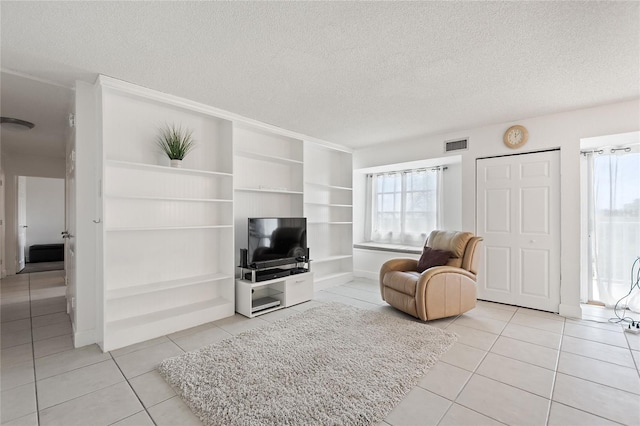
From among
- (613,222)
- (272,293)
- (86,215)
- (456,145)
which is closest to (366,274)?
(272,293)

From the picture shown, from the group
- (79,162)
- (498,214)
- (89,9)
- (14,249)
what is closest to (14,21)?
(89,9)

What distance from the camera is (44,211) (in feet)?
25.3

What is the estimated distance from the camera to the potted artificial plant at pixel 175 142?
3018 millimetres

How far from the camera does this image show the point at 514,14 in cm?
173

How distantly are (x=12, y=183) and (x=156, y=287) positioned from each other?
523 centimetres

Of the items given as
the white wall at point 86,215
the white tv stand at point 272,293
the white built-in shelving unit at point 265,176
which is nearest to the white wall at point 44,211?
the white wall at point 86,215

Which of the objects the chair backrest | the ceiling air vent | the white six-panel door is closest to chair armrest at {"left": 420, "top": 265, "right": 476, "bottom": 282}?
the chair backrest

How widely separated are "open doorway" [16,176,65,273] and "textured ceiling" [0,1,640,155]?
648 cm

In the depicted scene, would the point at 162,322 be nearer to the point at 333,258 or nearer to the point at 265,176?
the point at 265,176

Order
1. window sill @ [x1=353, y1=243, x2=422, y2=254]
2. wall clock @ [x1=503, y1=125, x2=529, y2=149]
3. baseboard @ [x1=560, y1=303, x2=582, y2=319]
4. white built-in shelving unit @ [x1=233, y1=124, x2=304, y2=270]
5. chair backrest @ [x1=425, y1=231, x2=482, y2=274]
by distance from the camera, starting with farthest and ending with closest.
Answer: window sill @ [x1=353, y1=243, x2=422, y2=254], white built-in shelving unit @ [x1=233, y1=124, x2=304, y2=270], wall clock @ [x1=503, y1=125, x2=529, y2=149], chair backrest @ [x1=425, y1=231, x2=482, y2=274], baseboard @ [x1=560, y1=303, x2=582, y2=319]

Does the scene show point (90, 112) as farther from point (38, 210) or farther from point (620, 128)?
point (38, 210)

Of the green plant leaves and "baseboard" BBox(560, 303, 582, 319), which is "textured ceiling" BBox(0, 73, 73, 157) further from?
"baseboard" BBox(560, 303, 582, 319)

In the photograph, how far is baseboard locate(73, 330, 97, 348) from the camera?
8.53 feet

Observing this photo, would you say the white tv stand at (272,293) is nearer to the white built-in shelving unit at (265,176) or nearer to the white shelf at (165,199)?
the white built-in shelving unit at (265,176)
